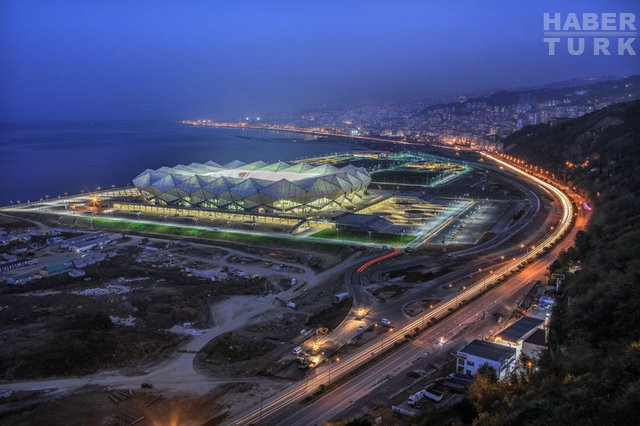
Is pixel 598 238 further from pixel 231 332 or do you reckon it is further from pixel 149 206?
pixel 149 206

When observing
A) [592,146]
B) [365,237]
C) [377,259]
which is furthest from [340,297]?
[592,146]

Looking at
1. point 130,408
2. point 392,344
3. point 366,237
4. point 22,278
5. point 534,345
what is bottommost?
point 130,408

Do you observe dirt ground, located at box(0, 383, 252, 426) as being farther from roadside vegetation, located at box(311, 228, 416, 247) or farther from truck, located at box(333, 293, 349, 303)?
roadside vegetation, located at box(311, 228, 416, 247)

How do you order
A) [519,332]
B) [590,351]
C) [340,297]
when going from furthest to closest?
[340,297]
[519,332]
[590,351]

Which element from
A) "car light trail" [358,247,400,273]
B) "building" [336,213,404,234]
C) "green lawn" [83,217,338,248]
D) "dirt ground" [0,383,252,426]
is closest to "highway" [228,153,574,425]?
"dirt ground" [0,383,252,426]

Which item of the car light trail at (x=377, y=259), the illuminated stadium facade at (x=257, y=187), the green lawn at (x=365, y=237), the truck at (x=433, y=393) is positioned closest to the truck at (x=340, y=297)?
the car light trail at (x=377, y=259)

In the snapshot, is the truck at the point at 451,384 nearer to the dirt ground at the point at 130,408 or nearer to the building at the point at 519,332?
the building at the point at 519,332

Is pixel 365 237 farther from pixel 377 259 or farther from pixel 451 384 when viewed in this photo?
pixel 451 384

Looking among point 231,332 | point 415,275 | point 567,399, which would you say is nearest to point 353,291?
point 415,275
